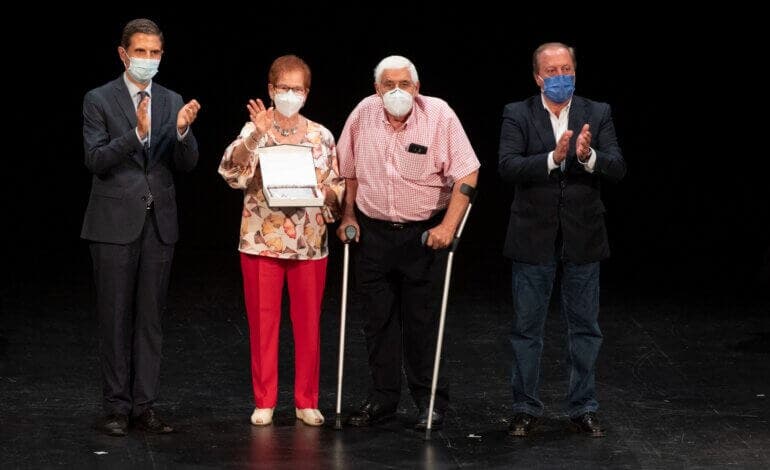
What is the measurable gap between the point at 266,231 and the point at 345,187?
1.12ft

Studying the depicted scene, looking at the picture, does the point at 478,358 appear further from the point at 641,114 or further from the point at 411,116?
the point at 641,114

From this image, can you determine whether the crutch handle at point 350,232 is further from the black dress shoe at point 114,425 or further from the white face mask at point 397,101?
the black dress shoe at point 114,425

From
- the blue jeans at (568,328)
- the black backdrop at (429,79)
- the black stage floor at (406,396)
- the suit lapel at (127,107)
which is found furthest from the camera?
the black backdrop at (429,79)

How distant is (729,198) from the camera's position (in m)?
11.1

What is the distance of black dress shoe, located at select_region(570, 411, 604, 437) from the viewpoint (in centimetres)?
520

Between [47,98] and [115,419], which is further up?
[47,98]

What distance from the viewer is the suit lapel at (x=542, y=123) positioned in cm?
518

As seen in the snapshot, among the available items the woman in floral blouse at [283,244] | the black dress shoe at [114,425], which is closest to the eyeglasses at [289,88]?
the woman in floral blouse at [283,244]

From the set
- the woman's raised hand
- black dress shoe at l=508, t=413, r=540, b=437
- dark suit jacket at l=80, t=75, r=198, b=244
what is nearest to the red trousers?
dark suit jacket at l=80, t=75, r=198, b=244

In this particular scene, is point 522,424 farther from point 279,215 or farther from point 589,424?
point 279,215

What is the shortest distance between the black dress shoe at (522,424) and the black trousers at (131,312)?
4.18 ft

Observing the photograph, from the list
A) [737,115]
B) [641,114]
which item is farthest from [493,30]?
[737,115]

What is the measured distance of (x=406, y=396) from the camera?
5777 millimetres

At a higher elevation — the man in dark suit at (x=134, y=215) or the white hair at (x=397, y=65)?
the white hair at (x=397, y=65)
